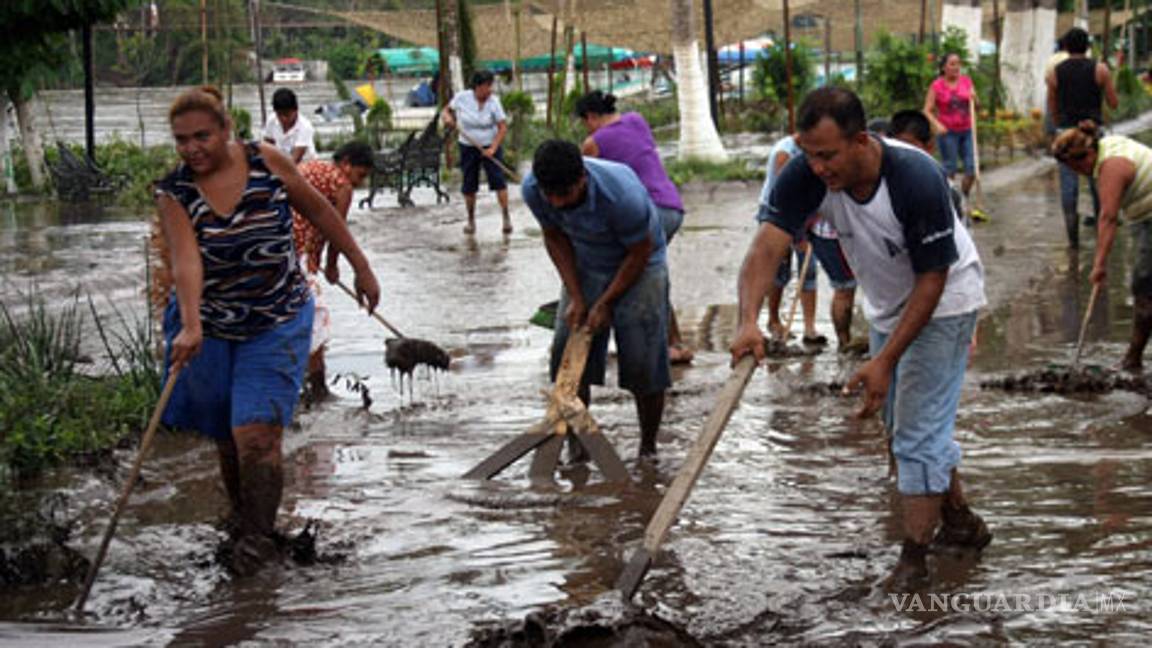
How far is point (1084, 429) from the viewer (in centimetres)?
781

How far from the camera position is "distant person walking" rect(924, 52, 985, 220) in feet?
51.7

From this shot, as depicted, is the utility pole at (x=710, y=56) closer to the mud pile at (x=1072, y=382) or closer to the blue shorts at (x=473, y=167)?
the blue shorts at (x=473, y=167)

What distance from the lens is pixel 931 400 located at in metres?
5.18

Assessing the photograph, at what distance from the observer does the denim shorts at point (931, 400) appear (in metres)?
5.15

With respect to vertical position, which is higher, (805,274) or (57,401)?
(805,274)

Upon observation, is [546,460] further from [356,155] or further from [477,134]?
[477,134]

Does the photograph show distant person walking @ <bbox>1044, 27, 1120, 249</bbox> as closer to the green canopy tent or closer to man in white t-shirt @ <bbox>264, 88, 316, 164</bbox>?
man in white t-shirt @ <bbox>264, 88, 316, 164</bbox>

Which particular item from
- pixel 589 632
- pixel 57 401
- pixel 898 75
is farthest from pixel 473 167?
pixel 589 632

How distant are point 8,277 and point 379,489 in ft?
25.5

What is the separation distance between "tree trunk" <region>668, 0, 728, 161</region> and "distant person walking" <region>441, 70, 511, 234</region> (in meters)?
4.27

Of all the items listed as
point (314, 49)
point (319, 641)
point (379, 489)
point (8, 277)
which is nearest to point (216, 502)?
point (379, 489)

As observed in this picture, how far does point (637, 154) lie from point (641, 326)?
2.44 meters

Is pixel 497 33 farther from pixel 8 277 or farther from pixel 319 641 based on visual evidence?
pixel 319 641

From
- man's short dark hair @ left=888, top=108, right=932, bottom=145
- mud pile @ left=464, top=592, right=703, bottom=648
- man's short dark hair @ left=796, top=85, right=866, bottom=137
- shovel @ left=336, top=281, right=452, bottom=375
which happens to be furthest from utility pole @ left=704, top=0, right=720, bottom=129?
mud pile @ left=464, top=592, right=703, bottom=648
